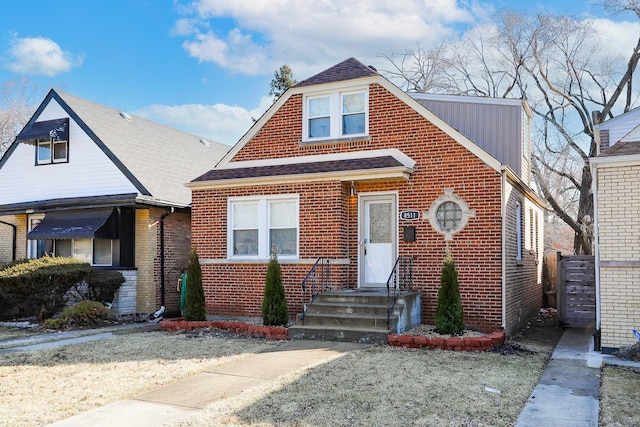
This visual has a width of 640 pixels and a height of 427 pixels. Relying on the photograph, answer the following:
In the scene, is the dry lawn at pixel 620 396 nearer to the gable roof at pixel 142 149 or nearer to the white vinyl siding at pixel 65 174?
the gable roof at pixel 142 149

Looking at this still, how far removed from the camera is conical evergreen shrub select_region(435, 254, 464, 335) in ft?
34.5


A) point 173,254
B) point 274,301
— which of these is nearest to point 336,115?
point 274,301

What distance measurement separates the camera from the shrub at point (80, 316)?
1340 cm

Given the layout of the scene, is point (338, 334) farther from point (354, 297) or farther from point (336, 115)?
point (336, 115)

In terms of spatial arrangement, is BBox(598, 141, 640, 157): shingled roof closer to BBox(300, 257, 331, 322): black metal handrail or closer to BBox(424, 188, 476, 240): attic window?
BBox(424, 188, 476, 240): attic window

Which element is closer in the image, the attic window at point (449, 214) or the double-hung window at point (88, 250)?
the attic window at point (449, 214)

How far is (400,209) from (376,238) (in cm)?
94

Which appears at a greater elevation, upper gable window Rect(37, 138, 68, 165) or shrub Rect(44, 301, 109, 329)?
upper gable window Rect(37, 138, 68, 165)

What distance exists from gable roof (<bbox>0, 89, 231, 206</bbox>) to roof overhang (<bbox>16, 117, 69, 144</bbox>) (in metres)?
0.35

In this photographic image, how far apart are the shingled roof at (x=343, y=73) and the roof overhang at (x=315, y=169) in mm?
1727

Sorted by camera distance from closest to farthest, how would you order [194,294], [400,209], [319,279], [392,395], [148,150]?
[392,395], [400,209], [319,279], [194,294], [148,150]

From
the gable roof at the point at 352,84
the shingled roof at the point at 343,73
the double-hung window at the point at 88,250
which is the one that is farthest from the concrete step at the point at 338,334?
the double-hung window at the point at 88,250

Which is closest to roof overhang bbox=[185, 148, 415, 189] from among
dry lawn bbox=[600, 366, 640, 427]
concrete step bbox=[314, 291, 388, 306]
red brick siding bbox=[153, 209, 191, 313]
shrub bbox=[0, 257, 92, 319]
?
concrete step bbox=[314, 291, 388, 306]

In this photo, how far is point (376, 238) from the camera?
506 inches
